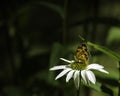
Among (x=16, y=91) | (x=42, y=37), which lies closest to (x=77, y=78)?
(x=16, y=91)

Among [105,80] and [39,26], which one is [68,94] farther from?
[39,26]

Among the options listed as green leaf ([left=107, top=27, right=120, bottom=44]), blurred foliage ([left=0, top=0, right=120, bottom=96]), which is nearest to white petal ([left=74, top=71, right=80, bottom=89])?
blurred foliage ([left=0, top=0, right=120, bottom=96])

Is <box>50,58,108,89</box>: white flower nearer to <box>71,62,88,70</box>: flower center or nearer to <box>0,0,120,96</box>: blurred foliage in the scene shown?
<box>71,62,88,70</box>: flower center

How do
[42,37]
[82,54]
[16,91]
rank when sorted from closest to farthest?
1. [82,54]
2. [16,91]
3. [42,37]

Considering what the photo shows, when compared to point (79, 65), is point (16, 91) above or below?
below

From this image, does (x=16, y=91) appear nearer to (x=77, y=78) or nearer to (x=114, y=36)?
(x=114, y=36)

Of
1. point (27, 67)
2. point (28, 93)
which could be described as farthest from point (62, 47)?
point (27, 67)

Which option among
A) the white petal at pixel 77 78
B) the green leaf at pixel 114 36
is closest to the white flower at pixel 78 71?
the white petal at pixel 77 78

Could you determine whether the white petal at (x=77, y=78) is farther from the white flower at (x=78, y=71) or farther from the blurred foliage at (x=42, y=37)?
the blurred foliage at (x=42, y=37)
